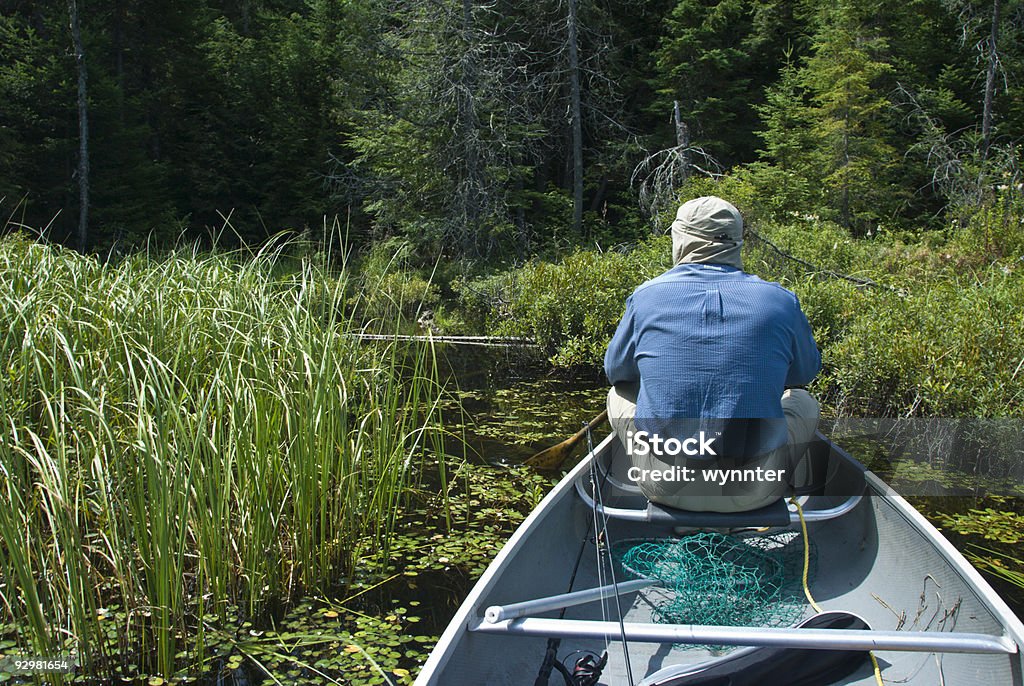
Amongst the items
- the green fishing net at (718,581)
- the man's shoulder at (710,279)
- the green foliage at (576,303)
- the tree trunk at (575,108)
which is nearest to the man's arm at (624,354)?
the man's shoulder at (710,279)

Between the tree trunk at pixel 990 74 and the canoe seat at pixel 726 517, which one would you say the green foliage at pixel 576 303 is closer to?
the canoe seat at pixel 726 517

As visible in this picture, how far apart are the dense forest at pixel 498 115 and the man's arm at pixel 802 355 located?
7.62 meters

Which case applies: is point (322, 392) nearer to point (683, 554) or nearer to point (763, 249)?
point (683, 554)

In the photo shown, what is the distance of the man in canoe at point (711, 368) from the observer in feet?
8.59

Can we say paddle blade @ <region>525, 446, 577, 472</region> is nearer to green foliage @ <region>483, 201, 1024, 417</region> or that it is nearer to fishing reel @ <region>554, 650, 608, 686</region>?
green foliage @ <region>483, 201, 1024, 417</region>

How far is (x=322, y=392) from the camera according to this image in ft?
10.5

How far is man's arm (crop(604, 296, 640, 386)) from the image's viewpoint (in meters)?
2.82

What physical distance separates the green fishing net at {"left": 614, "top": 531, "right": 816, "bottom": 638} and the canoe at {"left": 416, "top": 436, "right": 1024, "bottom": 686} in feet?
0.05

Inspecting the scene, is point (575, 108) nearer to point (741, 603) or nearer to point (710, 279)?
point (710, 279)

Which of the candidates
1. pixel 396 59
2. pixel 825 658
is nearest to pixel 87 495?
pixel 825 658

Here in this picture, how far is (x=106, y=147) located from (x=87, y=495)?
1630 cm

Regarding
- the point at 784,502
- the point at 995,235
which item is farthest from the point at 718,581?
the point at 995,235

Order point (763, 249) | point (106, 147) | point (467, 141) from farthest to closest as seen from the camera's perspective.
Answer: point (106, 147)
point (467, 141)
point (763, 249)

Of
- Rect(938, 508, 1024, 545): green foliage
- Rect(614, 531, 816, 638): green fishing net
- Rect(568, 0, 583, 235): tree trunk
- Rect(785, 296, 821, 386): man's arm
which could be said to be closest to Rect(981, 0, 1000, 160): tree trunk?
Rect(568, 0, 583, 235): tree trunk
